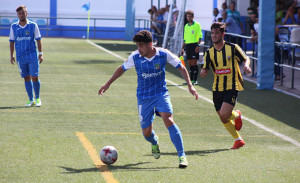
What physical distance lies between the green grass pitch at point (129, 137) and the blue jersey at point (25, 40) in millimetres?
1078

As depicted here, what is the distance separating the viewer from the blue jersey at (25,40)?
12.4m

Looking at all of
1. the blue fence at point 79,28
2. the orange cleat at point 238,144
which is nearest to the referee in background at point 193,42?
the orange cleat at point 238,144

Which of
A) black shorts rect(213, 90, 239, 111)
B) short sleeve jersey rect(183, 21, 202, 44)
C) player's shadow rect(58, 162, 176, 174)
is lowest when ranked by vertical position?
player's shadow rect(58, 162, 176, 174)

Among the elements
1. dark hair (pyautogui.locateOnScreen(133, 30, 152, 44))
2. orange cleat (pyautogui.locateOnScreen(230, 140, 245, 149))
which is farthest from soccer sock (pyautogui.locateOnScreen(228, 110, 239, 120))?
dark hair (pyautogui.locateOnScreen(133, 30, 152, 44))

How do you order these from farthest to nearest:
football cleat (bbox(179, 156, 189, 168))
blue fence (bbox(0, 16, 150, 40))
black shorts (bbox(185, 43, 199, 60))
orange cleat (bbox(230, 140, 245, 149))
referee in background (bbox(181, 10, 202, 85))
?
blue fence (bbox(0, 16, 150, 40)), black shorts (bbox(185, 43, 199, 60)), referee in background (bbox(181, 10, 202, 85)), orange cleat (bbox(230, 140, 245, 149)), football cleat (bbox(179, 156, 189, 168))

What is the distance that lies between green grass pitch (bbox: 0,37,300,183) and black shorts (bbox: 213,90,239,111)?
647mm

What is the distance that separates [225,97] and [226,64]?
49cm

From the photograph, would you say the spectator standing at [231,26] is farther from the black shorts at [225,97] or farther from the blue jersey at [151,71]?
the blue jersey at [151,71]

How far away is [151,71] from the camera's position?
25.0 ft

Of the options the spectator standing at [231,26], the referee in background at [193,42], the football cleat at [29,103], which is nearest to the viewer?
the football cleat at [29,103]

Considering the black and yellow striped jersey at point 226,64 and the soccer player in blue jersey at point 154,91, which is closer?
the soccer player in blue jersey at point 154,91

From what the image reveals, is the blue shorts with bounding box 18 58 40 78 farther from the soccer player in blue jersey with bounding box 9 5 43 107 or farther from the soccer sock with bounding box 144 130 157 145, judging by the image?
the soccer sock with bounding box 144 130 157 145

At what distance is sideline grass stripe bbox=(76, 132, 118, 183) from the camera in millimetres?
6919

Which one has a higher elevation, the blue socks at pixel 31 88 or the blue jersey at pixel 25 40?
the blue jersey at pixel 25 40
